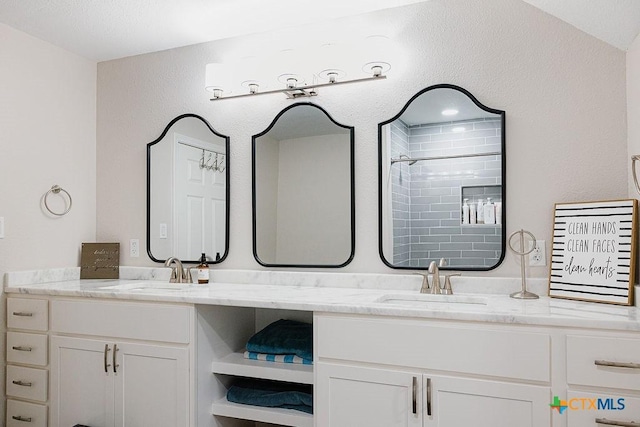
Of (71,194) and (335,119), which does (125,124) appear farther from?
(335,119)

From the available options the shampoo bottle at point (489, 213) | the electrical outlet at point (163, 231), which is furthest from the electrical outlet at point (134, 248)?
the shampoo bottle at point (489, 213)

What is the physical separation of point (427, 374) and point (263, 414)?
82 cm

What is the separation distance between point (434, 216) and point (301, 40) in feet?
3.94

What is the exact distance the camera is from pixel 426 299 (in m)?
2.23

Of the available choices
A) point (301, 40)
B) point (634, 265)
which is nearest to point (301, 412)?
point (634, 265)

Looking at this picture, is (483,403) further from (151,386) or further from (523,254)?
(151,386)

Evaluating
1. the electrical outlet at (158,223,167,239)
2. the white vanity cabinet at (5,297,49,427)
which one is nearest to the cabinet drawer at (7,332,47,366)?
the white vanity cabinet at (5,297,49,427)

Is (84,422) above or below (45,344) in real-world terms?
below

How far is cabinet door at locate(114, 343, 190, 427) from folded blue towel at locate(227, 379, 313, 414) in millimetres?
259

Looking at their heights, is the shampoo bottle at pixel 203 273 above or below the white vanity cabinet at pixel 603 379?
above

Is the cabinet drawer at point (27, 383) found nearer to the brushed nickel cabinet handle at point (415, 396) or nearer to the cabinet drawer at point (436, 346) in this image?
the cabinet drawer at point (436, 346)

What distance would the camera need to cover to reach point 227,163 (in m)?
2.80

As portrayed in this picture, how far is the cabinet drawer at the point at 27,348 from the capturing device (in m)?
2.48

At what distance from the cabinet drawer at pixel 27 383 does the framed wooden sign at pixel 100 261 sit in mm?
624
